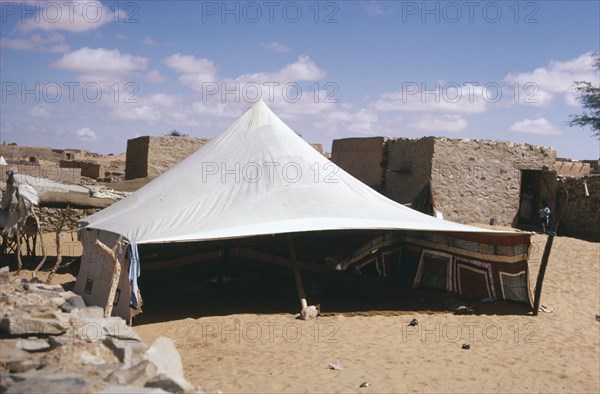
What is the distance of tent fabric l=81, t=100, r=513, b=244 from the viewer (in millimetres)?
6883

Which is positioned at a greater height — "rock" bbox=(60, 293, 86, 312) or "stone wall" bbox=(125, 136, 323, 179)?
"stone wall" bbox=(125, 136, 323, 179)

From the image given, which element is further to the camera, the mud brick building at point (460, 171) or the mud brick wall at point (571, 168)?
the mud brick wall at point (571, 168)

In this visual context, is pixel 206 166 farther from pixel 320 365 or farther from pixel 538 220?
pixel 538 220

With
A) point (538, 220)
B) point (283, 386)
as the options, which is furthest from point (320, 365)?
point (538, 220)

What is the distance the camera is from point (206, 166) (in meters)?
8.24

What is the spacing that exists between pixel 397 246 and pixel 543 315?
7.35 feet

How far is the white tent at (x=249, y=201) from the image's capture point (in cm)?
Result: 684

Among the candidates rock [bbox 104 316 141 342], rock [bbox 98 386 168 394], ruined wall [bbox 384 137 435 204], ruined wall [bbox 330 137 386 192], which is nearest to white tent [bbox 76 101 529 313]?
rock [bbox 104 316 141 342]

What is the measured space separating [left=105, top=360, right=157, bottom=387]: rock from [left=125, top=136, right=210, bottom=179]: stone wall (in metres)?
10.5

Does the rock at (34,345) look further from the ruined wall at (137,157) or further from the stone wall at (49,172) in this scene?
the stone wall at (49,172)

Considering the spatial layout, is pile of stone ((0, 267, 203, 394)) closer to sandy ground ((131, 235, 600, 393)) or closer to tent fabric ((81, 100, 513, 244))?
sandy ground ((131, 235, 600, 393))

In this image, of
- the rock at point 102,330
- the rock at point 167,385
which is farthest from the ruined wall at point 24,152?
the rock at point 167,385

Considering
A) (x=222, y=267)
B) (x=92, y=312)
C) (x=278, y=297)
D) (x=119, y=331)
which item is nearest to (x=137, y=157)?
(x=222, y=267)

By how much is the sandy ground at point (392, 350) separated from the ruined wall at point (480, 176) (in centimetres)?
496
